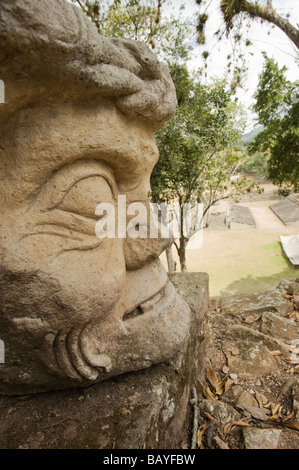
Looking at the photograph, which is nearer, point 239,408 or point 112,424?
point 112,424

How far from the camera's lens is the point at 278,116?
496cm

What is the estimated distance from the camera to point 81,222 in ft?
Result: 4.10

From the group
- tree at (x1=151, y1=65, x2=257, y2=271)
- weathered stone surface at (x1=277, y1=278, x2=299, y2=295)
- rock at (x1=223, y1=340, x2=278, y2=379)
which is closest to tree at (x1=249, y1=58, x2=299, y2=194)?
tree at (x1=151, y1=65, x2=257, y2=271)

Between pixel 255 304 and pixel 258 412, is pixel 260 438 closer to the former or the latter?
pixel 258 412

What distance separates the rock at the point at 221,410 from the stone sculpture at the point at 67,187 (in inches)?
21.6

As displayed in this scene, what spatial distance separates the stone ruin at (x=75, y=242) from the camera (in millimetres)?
1018

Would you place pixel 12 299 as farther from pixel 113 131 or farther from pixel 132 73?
pixel 132 73

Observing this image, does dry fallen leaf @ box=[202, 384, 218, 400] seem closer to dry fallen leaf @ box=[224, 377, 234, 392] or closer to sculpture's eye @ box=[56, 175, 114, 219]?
dry fallen leaf @ box=[224, 377, 234, 392]

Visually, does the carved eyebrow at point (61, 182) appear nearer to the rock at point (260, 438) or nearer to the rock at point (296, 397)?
the rock at point (260, 438)

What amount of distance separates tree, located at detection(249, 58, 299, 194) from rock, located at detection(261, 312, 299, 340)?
315cm

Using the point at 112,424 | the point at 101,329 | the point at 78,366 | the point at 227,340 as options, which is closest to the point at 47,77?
the point at 101,329

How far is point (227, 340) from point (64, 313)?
172 centimetres
